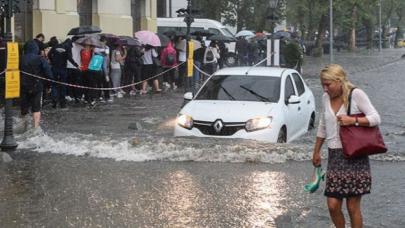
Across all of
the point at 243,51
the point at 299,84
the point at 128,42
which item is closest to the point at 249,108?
the point at 299,84

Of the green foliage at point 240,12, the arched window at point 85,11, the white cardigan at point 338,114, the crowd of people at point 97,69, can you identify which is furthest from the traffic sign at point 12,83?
the green foliage at point 240,12

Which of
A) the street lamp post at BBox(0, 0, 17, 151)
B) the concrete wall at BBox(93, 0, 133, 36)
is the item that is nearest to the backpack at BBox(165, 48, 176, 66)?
the concrete wall at BBox(93, 0, 133, 36)

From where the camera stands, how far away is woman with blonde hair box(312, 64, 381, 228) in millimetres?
5973

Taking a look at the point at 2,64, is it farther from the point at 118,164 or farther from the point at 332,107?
the point at 332,107

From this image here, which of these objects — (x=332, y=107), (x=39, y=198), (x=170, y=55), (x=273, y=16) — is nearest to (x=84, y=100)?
(x=170, y=55)

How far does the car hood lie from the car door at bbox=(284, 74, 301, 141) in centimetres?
52

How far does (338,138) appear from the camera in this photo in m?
6.14

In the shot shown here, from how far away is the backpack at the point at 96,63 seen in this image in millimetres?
18766

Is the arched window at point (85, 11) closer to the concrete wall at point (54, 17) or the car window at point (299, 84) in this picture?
the concrete wall at point (54, 17)

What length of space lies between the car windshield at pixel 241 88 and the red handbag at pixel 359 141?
20.3 feet

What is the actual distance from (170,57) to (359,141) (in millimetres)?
18099

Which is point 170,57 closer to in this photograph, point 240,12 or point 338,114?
point 338,114

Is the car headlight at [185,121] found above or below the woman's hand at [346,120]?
below

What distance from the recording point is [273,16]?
25500 mm
